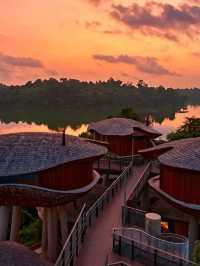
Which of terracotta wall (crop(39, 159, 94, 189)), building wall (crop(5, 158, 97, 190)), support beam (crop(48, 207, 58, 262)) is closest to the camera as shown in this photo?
building wall (crop(5, 158, 97, 190))

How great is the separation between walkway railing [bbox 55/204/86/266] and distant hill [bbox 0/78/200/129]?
4003 inches

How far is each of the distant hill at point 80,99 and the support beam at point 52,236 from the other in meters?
97.9

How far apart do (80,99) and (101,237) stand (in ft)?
438

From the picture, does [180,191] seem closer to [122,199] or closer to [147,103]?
[122,199]

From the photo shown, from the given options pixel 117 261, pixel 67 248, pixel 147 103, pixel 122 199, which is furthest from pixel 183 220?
pixel 147 103

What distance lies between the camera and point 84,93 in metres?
154

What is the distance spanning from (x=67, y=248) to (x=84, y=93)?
140m

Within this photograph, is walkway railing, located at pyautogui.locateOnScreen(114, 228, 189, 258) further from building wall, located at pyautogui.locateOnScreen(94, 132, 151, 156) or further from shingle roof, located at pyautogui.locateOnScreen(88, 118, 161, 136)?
building wall, located at pyautogui.locateOnScreen(94, 132, 151, 156)

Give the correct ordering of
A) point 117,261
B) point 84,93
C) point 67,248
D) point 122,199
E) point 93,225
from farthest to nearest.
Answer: point 84,93 < point 122,199 < point 93,225 < point 117,261 < point 67,248

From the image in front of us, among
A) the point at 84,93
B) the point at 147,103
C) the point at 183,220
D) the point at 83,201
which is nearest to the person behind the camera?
the point at 183,220

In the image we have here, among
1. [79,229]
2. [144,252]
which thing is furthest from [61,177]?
[144,252]

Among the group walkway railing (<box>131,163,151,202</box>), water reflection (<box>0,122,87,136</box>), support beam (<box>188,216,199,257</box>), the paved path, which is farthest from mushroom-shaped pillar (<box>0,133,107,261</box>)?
water reflection (<box>0,122,87,136</box>)

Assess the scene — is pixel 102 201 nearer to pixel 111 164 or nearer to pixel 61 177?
pixel 61 177

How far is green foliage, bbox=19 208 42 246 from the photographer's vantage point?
28.6 meters
